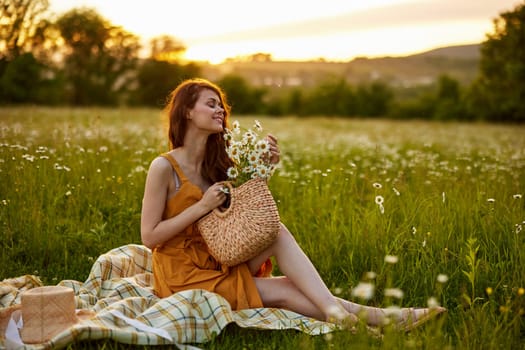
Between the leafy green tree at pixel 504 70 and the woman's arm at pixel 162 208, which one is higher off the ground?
the leafy green tree at pixel 504 70

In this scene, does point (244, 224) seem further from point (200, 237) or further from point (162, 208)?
point (162, 208)

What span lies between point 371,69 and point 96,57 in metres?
41.4

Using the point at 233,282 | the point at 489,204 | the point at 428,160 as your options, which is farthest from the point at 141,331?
the point at 428,160

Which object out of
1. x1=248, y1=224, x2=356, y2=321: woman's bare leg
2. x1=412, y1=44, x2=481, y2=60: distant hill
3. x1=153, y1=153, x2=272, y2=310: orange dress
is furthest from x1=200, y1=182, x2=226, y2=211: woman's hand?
x1=412, y1=44, x2=481, y2=60: distant hill

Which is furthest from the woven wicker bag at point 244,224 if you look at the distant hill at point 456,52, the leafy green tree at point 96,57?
the distant hill at point 456,52

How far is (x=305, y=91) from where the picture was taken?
57562 mm

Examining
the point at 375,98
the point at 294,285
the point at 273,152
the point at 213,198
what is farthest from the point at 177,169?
the point at 375,98

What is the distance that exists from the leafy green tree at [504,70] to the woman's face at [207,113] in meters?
32.5

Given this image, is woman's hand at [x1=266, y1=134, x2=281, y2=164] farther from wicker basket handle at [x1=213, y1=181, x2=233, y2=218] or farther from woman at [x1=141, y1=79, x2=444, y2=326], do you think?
wicker basket handle at [x1=213, y1=181, x2=233, y2=218]

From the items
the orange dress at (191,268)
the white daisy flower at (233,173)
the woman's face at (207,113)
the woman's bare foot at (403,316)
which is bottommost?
the woman's bare foot at (403,316)

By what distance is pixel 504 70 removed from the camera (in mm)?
33719

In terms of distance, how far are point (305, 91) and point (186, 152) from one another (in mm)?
54665

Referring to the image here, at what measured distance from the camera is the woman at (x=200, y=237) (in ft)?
11.5

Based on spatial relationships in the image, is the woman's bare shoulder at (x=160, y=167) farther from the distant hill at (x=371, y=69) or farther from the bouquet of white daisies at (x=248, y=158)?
the distant hill at (x=371, y=69)
